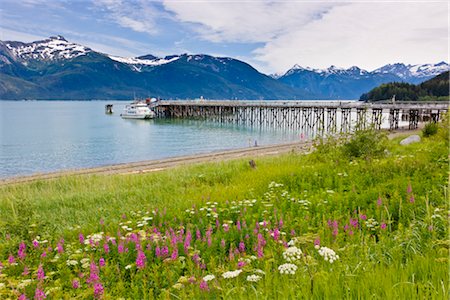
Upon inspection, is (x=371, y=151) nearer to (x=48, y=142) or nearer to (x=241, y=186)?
(x=241, y=186)

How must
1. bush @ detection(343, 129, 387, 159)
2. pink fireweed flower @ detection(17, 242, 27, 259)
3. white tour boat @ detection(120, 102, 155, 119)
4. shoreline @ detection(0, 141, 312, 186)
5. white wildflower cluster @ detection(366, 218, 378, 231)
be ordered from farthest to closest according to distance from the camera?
white tour boat @ detection(120, 102, 155, 119) → shoreline @ detection(0, 141, 312, 186) → bush @ detection(343, 129, 387, 159) → white wildflower cluster @ detection(366, 218, 378, 231) → pink fireweed flower @ detection(17, 242, 27, 259)

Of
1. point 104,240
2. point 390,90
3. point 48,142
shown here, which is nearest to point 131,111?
point 48,142

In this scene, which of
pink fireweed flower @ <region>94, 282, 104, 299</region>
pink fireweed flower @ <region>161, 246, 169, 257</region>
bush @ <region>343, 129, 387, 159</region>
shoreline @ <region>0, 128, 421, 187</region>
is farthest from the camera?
shoreline @ <region>0, 128, 421, 187</region>

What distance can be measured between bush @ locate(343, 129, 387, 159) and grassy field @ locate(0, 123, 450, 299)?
1.36 meters

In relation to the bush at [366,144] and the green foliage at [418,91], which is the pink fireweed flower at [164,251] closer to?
the bush at [366,144]

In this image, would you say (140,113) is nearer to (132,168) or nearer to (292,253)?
(132,168)

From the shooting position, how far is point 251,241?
16.4ft

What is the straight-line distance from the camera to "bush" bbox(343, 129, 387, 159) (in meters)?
11.6

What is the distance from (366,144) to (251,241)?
802 cm

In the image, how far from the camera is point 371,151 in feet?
37.8

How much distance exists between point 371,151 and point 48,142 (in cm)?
5436

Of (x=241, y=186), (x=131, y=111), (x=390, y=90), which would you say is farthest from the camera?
(x=390, y=90)

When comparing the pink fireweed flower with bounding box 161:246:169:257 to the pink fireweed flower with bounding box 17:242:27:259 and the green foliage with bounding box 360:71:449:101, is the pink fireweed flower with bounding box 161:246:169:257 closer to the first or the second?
the pink fireweed flower with bounding box 17:242:27:259

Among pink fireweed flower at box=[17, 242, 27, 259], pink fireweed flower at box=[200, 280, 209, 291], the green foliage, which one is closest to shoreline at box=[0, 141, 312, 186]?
pink fireweed flower at box=[17, 242, 27, 259]
